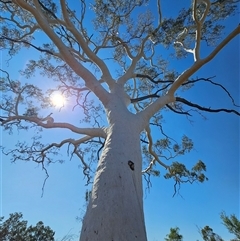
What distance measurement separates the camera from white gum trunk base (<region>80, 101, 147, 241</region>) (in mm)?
1157

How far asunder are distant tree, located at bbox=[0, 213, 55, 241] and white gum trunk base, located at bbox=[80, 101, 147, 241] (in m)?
5.43

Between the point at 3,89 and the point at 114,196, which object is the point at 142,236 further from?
the point at 3,89

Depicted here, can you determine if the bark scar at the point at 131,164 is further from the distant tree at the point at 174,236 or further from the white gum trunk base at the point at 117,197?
the distant tree at the point at 174,236

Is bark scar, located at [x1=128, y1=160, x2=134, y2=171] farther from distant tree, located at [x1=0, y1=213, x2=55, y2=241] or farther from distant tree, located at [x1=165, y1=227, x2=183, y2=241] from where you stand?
distant tree, located at [x1=165, y1=227, x2=183, y2=241]

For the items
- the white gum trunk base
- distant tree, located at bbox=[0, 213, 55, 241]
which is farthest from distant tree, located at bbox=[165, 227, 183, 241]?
the white gum trunk base

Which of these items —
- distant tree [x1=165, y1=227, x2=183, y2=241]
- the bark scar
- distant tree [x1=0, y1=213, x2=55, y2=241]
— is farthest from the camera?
distant tree [x1=165, y1=227, x2=183, y2=241]

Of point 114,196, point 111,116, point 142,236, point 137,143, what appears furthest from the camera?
point 111,116

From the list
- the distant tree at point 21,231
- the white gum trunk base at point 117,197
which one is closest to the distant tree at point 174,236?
the distant tree at point 21,231

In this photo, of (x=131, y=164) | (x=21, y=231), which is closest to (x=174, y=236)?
(x=21, y=231)

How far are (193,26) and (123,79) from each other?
8.81ft

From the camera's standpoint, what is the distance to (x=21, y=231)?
240 inches

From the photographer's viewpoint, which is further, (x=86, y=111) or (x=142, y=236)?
(x=86, y=111)

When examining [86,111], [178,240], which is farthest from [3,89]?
[178,240]

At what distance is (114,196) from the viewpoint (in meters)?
1.33
